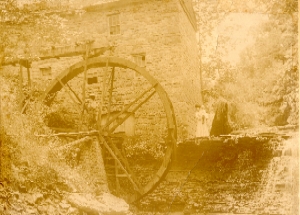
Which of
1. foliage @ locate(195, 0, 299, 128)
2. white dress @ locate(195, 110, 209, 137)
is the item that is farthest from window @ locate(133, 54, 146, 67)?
white dress @ locate(195, 110, 209, 137)

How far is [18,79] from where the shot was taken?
7113 millimetres

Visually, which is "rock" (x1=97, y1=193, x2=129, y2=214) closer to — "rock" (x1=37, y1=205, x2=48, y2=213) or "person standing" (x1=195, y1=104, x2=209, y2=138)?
Answer: "rock" (x1=37, y1=205, x2=48, y2=213)

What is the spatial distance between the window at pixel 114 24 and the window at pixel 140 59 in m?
0.82

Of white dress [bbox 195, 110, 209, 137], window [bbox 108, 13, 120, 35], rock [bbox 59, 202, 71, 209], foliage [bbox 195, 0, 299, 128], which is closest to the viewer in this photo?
rock [bbox 59, 202, 71, 209]

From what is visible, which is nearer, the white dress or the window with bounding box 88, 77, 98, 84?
the window with bounding box 88, 77, 98, 84

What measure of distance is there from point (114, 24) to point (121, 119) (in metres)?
2.82

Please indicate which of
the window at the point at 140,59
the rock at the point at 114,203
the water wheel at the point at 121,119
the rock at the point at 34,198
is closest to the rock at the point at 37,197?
the rock at the point at 34,198

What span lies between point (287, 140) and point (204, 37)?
342 centimetres

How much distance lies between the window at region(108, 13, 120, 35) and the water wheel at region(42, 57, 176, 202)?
1.17m

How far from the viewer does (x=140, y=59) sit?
26.4 ft

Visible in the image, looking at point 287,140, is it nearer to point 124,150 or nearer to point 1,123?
point 124,150

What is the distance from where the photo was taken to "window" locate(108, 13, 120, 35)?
7.96m

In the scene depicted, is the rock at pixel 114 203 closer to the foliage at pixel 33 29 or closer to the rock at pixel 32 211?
the rock at pixel 32 211

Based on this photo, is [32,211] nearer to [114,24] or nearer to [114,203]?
[114,203]
